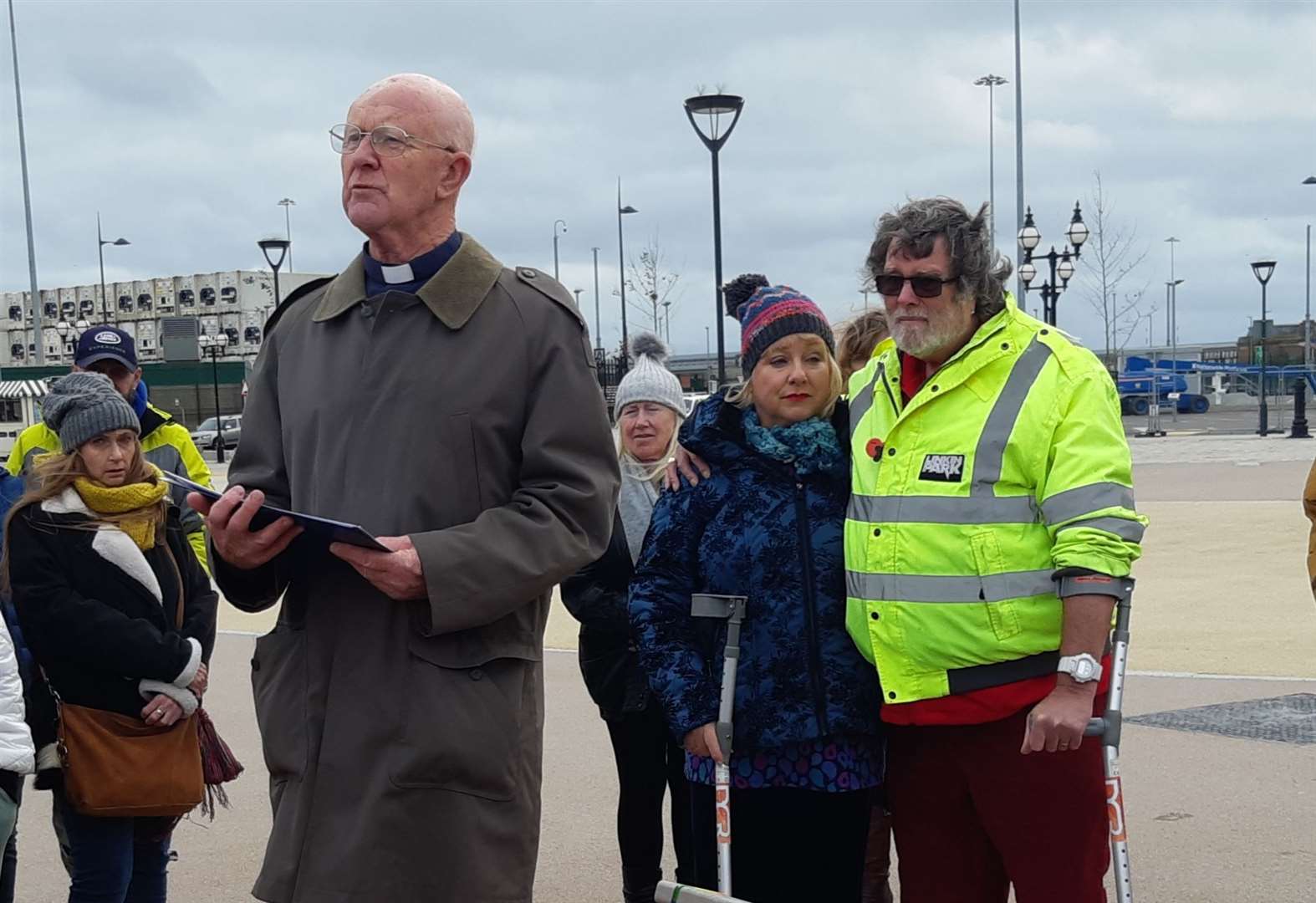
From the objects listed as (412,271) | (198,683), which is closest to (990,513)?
(412,271)

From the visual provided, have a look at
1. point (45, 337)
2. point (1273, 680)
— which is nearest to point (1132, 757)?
point (1273, 680)

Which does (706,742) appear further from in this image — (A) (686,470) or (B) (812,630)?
(A) (686,470)

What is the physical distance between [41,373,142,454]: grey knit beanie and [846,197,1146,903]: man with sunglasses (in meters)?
2.36

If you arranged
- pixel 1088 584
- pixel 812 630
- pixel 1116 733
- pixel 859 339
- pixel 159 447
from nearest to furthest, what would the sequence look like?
pixel 1088 584
pixel 1116 733
pixel 812 630
pixel 859 339
pixel 159 447

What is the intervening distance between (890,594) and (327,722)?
4.14 feet

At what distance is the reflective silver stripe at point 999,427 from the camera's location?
3.16 metres

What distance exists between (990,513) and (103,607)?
8.43 ft

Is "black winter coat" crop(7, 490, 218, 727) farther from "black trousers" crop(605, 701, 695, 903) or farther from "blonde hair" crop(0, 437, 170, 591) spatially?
"black trousers" crop(605, 701, 695, 903)

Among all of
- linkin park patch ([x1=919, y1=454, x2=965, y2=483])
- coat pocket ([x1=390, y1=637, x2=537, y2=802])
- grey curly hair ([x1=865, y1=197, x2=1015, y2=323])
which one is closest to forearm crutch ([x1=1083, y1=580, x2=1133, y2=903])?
linkin park patch ([x1=919, y1=454, x2=965, y2=483])

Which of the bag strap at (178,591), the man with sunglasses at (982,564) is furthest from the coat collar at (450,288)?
the bag strap at (178,591)

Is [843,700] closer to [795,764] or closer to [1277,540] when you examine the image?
[795,764]

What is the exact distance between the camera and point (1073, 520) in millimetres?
3053

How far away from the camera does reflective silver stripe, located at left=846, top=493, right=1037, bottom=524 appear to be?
10.4 ft

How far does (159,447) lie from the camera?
19.2 feet
